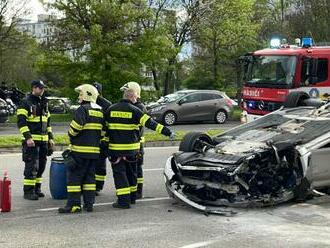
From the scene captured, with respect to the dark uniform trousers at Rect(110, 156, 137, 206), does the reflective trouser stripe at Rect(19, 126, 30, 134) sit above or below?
above

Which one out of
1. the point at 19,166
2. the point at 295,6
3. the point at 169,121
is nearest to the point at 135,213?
the point at 19,166

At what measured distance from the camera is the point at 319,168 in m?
7.77

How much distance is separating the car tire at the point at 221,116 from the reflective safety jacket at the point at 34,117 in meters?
17.1

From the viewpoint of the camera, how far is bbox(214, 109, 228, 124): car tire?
25.1 metres

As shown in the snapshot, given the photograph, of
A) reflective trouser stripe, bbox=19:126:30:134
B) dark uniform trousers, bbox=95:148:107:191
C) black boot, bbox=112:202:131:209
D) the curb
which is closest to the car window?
the curb

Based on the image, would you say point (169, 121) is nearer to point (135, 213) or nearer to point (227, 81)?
point (135, 213)

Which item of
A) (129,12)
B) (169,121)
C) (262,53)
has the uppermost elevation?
(129,12)

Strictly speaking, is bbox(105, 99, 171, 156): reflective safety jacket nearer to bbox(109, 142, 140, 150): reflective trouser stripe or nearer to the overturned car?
bbox(109, 142, 140, 150): reflective trouser stripe

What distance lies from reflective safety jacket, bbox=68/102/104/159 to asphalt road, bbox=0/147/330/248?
2.62ft

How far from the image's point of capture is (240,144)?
7914 millimetres

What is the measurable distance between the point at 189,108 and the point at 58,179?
1627cm

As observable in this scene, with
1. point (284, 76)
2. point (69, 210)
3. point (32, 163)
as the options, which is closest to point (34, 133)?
point (32, 163)

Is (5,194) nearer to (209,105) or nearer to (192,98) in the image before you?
(192,98)

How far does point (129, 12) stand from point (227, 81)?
1902cm
